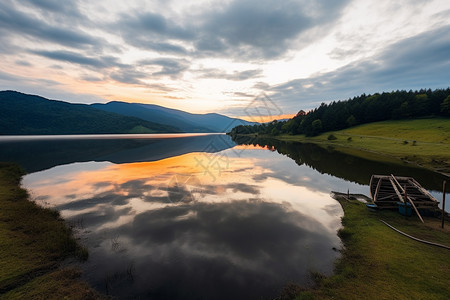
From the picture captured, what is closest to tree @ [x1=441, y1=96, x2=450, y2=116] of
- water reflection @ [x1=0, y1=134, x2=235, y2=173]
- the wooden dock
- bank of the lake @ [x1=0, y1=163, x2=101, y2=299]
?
water reflection @ [x1=0, y1=134, x2=235, y2=173]

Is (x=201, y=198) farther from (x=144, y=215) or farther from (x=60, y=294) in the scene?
(x=60, y=294)

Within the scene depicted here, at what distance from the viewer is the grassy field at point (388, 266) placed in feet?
34.5

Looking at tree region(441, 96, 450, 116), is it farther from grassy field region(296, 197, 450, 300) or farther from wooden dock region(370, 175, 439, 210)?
grassy field region(296, 197, 450, 300)

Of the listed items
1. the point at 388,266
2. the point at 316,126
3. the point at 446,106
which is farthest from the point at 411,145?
the point at 388,266

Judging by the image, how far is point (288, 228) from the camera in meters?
19.5

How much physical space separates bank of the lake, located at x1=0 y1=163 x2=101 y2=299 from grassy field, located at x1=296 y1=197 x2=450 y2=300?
14.2m

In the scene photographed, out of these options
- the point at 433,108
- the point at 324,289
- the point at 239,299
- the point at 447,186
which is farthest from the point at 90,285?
the point at 433,108

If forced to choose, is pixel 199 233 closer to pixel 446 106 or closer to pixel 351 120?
pixel 351 120

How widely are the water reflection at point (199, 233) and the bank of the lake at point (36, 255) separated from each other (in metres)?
1.13

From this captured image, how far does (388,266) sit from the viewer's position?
12539 mm

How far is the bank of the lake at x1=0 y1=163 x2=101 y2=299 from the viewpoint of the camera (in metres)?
10.6

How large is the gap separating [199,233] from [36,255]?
39.5ft

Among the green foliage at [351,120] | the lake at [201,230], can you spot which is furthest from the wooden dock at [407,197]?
the green foliage at [351,120]

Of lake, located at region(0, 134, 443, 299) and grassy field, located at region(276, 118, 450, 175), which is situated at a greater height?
grassy field, located at region(276, 118, 450, 175)
